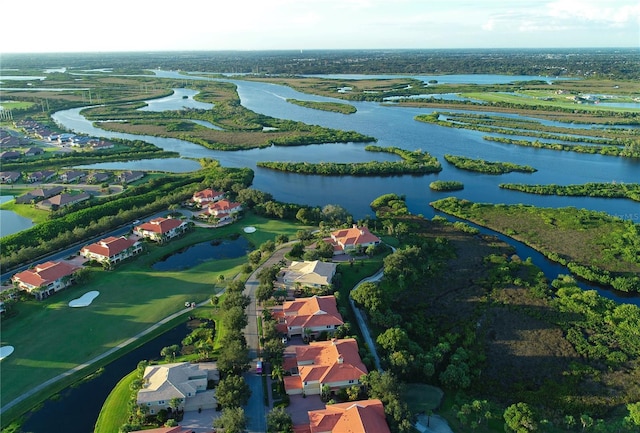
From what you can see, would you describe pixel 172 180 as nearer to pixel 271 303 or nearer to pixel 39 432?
pixel 271 303

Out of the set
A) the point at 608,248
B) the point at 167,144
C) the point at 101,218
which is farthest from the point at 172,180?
the point at 608,248

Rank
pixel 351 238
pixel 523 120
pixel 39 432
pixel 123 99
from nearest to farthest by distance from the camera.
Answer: pixel 39 432 → pixel 351 238 → pixel 523 120 → pixel 123 99

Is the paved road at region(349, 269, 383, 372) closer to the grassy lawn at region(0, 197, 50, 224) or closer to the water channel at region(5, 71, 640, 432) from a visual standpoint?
the water channel at region(5, 71, 640, 432)

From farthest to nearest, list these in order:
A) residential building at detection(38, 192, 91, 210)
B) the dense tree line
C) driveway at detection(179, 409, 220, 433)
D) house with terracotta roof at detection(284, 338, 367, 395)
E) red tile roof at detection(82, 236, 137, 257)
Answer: residential building at detection(38, 192, 91, 210)
the dense tree line
red tile roof at detection(82, 236, 137, 257)
house with terracotta roof at detection(284, 338, 367, 395)
driveway at detection(179, 409, 220, 433)

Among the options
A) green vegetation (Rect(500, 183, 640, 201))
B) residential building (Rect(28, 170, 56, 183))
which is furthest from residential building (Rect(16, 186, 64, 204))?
green vegetation (Rect(500, 183, 640, 201))

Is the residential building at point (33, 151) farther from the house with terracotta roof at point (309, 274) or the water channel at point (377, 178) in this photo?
the house with terracotta roof at point (309, 274)

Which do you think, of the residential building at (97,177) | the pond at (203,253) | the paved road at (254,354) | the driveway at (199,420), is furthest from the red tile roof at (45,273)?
the residential building at (97,177)
